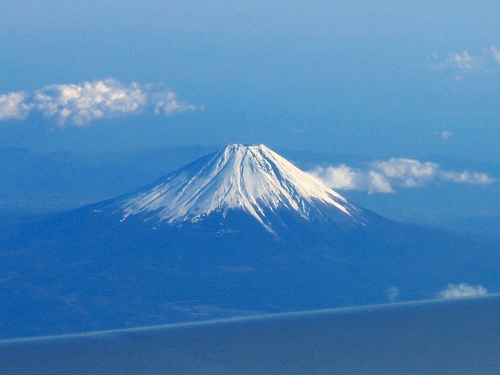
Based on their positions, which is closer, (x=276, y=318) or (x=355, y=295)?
(x=276, y=318)

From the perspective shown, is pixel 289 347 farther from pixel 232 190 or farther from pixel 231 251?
pixel 232 190

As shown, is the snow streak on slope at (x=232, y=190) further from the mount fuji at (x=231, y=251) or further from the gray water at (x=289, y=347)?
the gray water at (x=289, y=347)

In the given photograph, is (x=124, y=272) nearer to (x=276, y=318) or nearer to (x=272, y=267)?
(x=272, y=267)

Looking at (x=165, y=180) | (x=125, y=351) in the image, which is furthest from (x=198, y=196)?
(x=125, y=351)

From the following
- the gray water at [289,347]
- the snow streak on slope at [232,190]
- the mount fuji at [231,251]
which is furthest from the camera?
the snow streak on slope at [232,190]

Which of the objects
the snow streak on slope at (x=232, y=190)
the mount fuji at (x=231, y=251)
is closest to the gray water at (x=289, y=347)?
the mount fuji at (x=231, y=251)

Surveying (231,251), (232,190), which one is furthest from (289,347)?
(232,190)

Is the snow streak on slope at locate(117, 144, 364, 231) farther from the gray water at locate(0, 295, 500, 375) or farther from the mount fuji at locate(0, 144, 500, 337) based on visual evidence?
the gray water at locate(0, 295, 500, 375)
